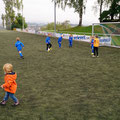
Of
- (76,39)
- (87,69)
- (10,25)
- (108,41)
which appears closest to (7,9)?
(10,25)

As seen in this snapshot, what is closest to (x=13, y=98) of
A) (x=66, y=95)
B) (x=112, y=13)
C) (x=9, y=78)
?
(x=9, y=78)

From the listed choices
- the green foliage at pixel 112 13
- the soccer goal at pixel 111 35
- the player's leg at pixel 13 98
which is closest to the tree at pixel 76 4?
the green foliage at pixel 112 13

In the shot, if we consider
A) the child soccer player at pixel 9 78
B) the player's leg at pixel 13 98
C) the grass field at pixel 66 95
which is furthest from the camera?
the player's leg at pixel 13 98

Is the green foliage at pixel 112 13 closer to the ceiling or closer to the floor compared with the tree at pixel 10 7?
closer to the floor

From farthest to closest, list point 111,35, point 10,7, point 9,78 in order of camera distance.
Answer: point 10,7 → point 111,35 → point 9,78

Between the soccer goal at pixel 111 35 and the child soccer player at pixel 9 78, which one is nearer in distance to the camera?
the child soccer player at pixel 9 78

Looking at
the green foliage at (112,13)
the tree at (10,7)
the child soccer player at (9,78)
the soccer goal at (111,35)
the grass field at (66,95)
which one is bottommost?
the grass field at (66,95)

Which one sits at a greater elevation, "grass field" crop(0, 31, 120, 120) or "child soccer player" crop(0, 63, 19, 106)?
"child soccer player" crop(0, 63, 19, 106)

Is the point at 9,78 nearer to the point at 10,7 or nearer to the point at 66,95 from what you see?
the point at 66,95

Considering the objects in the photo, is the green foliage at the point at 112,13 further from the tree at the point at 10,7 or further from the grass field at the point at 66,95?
the tree at the point at 10,7

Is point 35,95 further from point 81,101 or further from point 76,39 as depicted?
point 76,39

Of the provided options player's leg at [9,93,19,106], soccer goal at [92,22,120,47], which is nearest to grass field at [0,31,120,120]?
player's leg at [9,93,19,106]

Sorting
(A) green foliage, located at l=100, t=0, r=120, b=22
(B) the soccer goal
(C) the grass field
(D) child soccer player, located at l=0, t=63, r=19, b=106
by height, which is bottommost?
(C) the grass field

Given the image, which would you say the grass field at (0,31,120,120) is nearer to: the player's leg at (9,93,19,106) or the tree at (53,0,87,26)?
the player's leg at (9,93,19,106)
